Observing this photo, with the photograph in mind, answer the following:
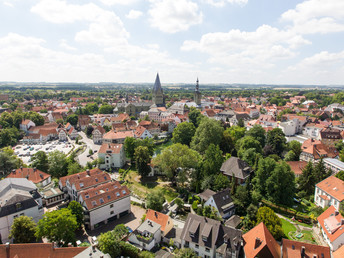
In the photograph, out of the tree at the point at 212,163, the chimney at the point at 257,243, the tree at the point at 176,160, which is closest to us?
the chimney at the point at 257,243

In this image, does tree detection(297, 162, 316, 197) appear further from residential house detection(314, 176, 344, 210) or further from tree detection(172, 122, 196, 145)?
tree detection(172, 122, 196, 145)

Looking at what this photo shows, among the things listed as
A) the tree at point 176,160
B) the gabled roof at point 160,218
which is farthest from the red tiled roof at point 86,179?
the gabled roof at point 160,218

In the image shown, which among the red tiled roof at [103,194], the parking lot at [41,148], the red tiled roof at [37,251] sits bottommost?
the parking lot at [41,148]

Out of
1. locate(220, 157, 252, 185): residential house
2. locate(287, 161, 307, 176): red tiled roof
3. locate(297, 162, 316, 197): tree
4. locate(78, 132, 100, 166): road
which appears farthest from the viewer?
locate(78, 132, 100, 166): road

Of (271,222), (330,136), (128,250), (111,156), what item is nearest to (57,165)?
(111,156)

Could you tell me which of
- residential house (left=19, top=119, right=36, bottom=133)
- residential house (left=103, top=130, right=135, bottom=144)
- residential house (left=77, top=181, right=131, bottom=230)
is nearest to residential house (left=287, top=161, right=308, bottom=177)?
residential house (left=77, top=181, right=131, bottom=230)

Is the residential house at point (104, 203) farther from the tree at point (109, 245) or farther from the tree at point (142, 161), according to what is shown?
the tree at point (142, 161)

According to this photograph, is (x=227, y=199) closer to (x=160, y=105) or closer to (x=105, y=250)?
(x=105, y=250)
